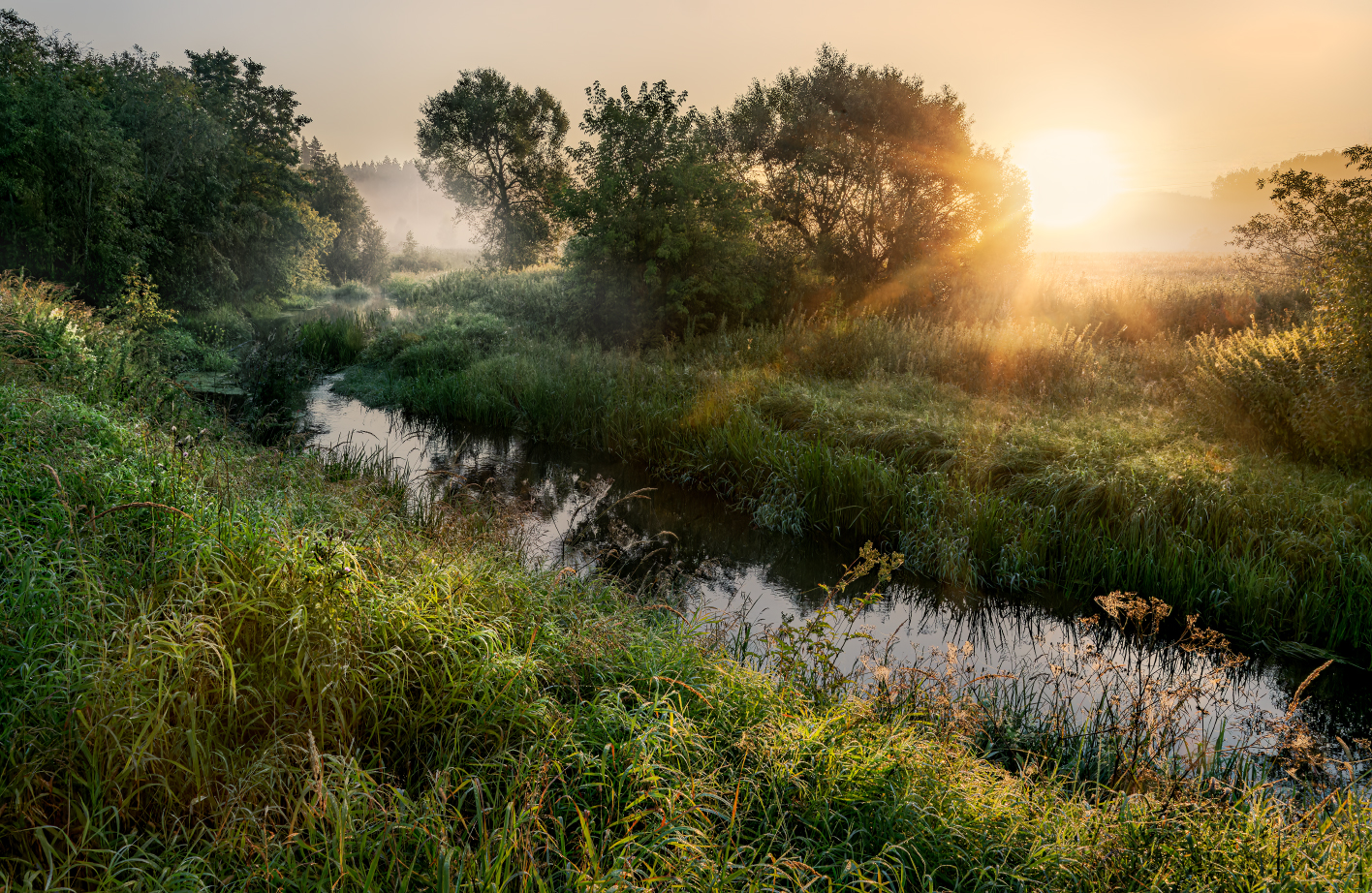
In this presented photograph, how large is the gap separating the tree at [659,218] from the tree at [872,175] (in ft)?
14.7

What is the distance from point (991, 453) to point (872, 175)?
1421cm

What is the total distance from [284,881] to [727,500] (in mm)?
7020

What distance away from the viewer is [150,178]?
21.0 meters

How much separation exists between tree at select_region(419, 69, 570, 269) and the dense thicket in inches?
384

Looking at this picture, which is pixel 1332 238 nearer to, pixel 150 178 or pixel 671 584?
pixel 671 584

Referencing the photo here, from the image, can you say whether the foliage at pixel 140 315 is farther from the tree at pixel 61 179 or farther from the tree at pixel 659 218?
the tree at pixel 659 218

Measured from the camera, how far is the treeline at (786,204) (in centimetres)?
1486

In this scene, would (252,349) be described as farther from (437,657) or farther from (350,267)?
(350,267)

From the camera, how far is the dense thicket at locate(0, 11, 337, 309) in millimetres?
17078

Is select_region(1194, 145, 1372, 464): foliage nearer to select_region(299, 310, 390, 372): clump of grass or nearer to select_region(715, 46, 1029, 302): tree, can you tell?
select_region(715, 46, 1029, 302): tree

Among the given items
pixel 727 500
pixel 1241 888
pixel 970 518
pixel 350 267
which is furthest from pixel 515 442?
pixel 350 267

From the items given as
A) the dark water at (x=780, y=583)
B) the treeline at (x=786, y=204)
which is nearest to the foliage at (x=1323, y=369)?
the dark water at (x=780, y=583)

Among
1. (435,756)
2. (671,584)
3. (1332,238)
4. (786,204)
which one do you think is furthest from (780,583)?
(786,204)

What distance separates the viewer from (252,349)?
17.0 m
